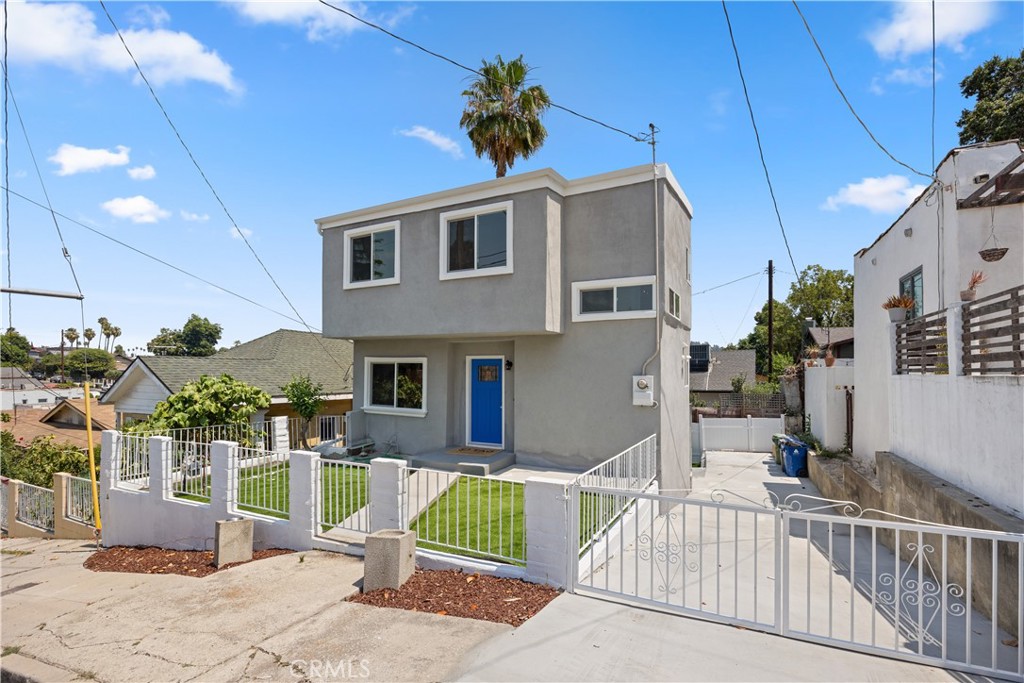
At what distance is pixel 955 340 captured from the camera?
260 inches

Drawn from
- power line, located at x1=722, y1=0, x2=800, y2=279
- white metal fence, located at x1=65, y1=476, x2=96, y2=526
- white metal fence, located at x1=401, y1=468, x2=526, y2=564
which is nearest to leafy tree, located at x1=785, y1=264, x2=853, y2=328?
power line, located at x1=722, y1=0, x2=800, y2=279

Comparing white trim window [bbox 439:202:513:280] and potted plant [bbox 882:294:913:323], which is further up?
white trim window [bbox 439:202:513:280]

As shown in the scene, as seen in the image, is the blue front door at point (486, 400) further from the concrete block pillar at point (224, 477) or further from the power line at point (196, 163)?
the power line at point (196, 163)

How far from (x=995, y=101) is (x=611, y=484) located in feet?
75.8

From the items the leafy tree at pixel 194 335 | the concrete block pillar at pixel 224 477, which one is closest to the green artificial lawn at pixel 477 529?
the concrete block pillar at pixel 224 477

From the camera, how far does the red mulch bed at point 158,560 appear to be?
25.2 ft

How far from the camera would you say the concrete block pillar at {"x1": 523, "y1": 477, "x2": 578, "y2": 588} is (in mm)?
5500

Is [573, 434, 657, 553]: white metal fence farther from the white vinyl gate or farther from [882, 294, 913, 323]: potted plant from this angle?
[882, 294, 913, 323]: potted plant

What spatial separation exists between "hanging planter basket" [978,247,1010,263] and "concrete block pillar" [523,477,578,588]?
8.22 m

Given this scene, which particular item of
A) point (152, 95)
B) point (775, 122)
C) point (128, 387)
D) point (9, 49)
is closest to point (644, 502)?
point (775, 122)

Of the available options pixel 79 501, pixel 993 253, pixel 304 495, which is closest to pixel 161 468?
pixel 304 495

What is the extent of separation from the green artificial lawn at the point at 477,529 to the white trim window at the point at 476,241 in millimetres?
4786

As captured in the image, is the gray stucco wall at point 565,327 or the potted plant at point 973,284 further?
the gray stucco wall at point 565,327

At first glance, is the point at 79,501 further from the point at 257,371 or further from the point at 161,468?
the point at 257,371
